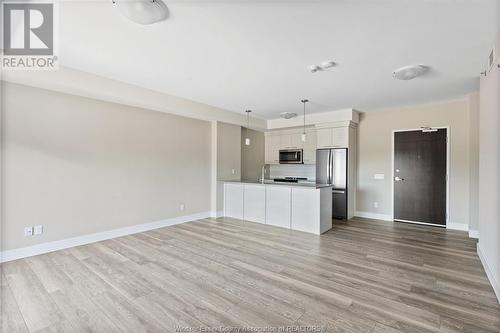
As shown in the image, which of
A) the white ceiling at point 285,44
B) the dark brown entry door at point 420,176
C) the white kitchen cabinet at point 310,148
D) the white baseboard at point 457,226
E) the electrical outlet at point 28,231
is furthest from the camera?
the white kitchen cabinet at point 310,148

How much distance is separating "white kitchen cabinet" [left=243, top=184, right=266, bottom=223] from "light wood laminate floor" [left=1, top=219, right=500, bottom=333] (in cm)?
130

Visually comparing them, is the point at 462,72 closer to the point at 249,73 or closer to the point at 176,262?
the point at 249,73

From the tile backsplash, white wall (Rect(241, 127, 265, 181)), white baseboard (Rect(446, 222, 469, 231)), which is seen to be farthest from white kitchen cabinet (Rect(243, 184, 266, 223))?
white baseboard (Rect(446, 222, 469, 231))

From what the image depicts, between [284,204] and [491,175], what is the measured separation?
122 inches

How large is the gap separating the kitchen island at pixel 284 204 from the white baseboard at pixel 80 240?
1261 millimetres

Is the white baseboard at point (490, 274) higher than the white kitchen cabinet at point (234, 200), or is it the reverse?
the white kitchen cabinet at point (234, 200)

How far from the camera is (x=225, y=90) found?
4.26 meters

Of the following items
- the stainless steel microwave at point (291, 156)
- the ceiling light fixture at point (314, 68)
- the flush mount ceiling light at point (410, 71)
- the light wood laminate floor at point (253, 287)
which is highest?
the ceiling light fixture at point (314, 68)

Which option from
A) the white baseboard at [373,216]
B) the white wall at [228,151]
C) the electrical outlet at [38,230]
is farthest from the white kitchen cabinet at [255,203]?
the electrical outlet at [38,230]

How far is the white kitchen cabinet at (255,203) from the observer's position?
5.26 metres

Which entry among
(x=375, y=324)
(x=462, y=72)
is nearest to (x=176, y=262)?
(x=375, y=324)

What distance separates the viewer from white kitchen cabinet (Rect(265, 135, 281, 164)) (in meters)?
7.50

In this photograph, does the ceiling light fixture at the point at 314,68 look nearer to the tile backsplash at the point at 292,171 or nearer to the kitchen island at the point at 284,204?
the kitchen island at the point at 284,204

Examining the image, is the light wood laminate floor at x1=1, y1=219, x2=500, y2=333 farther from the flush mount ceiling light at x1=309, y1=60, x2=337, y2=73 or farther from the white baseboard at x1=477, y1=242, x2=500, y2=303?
the flush mount ceiling light at x1=309, y1=60, x2=337, y2=73
